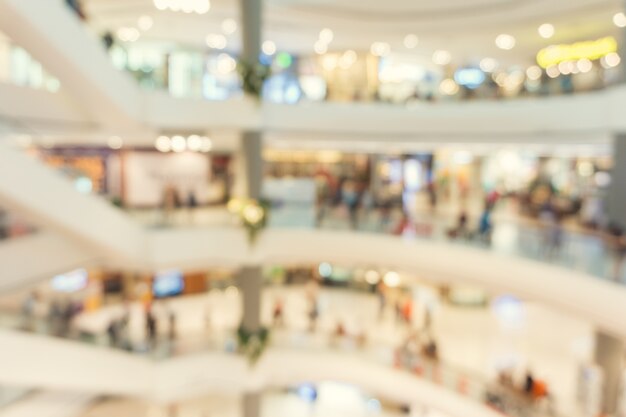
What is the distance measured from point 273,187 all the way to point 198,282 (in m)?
5.77

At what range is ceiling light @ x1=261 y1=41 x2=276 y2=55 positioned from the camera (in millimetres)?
16977

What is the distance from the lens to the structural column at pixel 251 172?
11.6 meters

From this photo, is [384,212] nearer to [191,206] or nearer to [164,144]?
[191,206]

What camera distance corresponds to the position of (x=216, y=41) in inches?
642

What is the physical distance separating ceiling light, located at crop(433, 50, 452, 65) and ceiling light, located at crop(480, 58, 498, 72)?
1.04 metres

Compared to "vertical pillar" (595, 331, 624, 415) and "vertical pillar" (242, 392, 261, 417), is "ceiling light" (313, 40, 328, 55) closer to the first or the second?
"vertical pillar" (242, 392, 261, 417)

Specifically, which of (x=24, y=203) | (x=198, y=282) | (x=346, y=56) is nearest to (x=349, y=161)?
(x=346, y=56)

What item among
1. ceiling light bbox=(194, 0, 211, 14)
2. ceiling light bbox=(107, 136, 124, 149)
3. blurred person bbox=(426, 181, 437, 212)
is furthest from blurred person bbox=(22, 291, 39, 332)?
blurred person bbox=(426, 181, 437, 212)

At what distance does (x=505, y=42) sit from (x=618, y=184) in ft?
22.2

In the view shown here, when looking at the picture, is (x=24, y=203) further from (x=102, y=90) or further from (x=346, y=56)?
(x=346, y=56)

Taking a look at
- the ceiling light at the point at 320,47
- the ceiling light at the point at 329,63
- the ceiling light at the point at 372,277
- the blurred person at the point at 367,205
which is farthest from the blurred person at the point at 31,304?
the ceiling light at the point at 329,63

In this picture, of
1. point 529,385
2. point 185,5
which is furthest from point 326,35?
point 529,385

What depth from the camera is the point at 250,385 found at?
1231cm

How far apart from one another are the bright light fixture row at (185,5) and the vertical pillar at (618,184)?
8.30m
